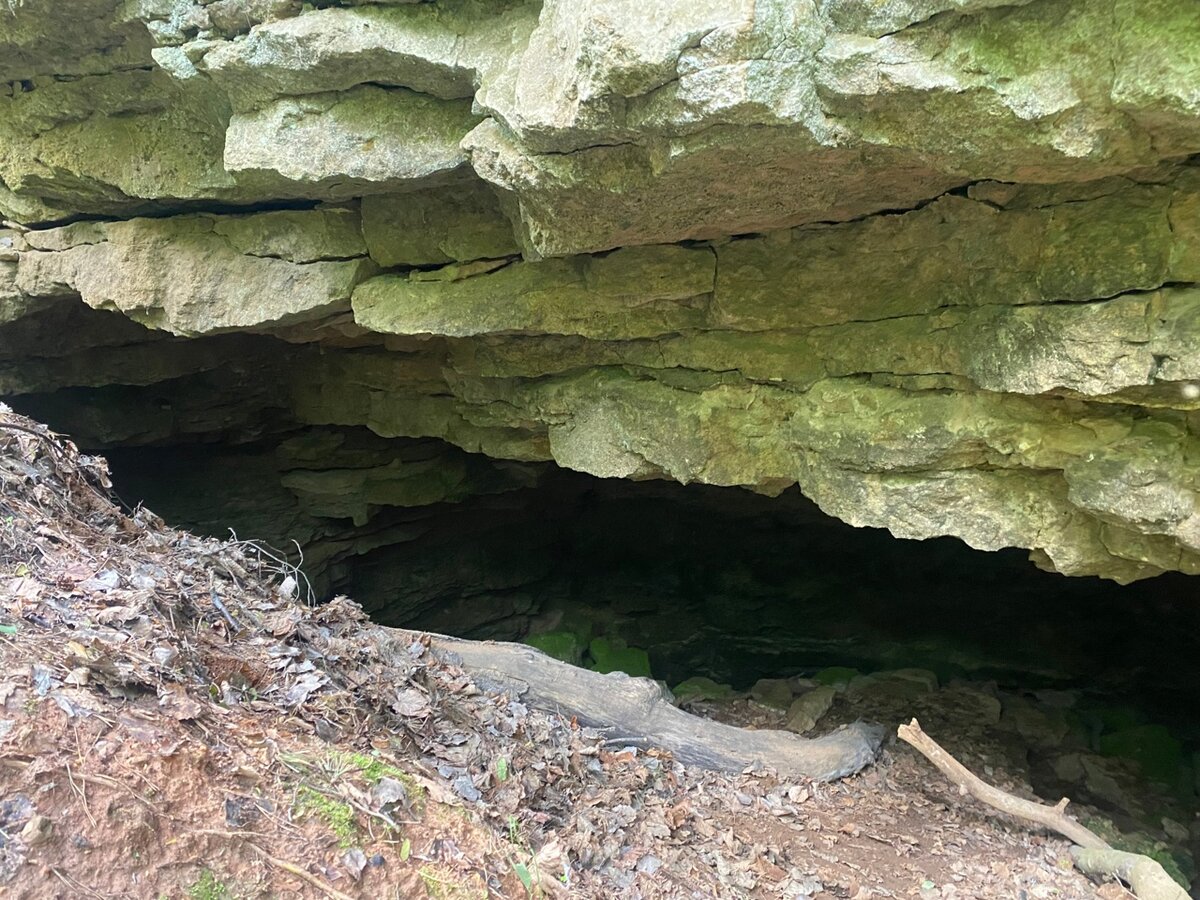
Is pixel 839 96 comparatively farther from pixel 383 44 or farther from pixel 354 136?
pixel 354 136

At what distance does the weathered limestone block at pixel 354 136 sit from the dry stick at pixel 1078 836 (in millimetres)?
3462

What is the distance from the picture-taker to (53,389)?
23.5 feet

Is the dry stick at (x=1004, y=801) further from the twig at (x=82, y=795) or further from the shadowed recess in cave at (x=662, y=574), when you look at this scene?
the shadowed recess in cave at (x=662, y=574)

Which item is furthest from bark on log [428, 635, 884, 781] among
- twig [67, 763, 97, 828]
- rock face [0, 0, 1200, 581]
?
twig [67, 763, 97, 828]

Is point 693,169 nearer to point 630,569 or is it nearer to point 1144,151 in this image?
point 1144,151

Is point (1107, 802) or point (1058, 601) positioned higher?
point (1058, 601)

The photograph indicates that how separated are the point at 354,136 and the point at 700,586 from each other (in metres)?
7.55

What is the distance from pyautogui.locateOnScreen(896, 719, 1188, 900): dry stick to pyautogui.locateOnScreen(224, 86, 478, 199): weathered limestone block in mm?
3462

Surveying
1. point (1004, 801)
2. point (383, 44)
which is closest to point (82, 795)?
point (383, 44)

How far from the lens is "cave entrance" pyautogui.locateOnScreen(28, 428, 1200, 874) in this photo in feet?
25.4

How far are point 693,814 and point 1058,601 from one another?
276 inches

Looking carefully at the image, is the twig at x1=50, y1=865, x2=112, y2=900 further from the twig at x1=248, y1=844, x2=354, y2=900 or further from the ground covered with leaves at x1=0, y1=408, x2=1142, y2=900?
the twig at x1=248, y1=844, x2=354, y2=900

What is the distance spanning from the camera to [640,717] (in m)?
4.16

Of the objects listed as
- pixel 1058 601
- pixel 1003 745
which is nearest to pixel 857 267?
pixel 1003 745
